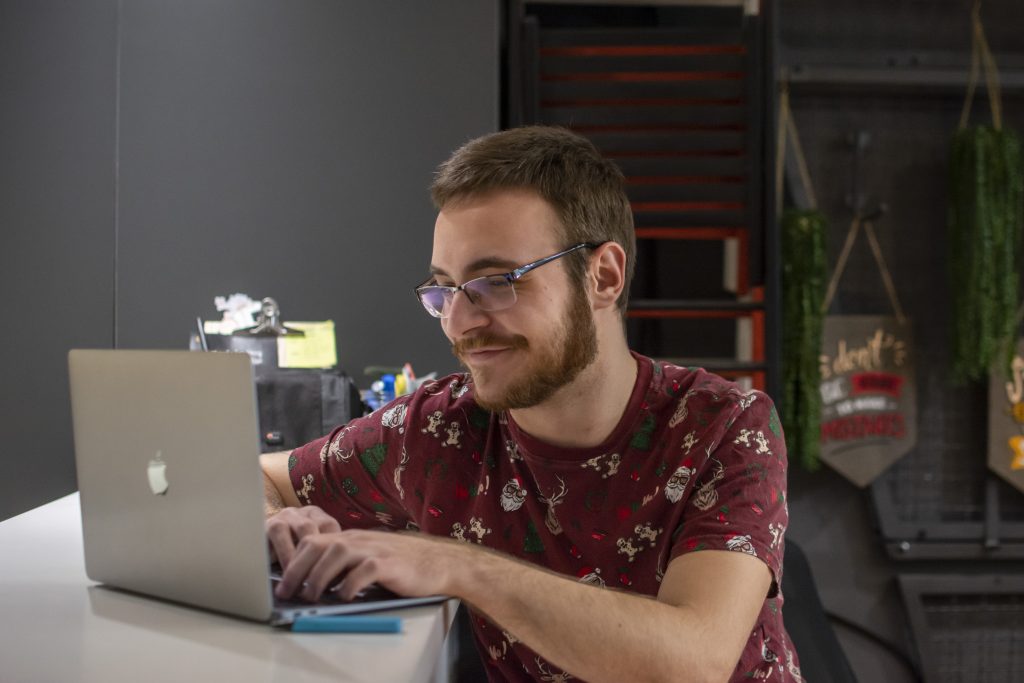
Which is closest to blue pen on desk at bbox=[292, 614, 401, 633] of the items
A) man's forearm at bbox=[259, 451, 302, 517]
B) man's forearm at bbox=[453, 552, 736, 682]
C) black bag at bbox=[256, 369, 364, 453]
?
man's forearm at bbox=[453, 552, 736, 682]

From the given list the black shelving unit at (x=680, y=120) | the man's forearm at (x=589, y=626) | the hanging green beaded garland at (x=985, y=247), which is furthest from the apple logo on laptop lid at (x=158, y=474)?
the hanging green beaded garland at (x=985, y=247)

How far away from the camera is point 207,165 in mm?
3148

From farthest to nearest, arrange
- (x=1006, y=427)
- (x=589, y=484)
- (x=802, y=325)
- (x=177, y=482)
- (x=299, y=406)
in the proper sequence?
(x=1006, y=427), (x=802, y=325), (x=299, y=406), (x=589, y=484), (x=177, y=482)

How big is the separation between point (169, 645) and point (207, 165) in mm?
2306

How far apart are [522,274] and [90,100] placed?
210 centimetres

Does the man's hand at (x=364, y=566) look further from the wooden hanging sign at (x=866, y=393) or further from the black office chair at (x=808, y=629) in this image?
the wooden hanging sign at (x=866, y=393)

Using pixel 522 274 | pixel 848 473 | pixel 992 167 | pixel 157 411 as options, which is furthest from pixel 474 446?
pixel 992 167

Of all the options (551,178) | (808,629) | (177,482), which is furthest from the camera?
(808,629)

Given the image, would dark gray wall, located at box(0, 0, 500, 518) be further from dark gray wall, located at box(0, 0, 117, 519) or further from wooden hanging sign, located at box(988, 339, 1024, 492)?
wooden hanging sign, located at box(988, 339, 1024, 492)

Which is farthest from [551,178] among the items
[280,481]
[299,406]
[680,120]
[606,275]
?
[680,120]

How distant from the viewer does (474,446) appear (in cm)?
169

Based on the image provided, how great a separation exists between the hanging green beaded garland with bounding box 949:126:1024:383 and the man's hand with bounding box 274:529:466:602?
9.54ft

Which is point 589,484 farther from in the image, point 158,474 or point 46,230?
point 46,230

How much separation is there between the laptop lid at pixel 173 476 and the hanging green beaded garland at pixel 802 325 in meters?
2.69
